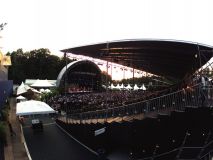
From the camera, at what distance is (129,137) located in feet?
48.2

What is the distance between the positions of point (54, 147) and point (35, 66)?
7510cm

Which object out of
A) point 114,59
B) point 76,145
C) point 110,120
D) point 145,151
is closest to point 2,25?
point 114,59

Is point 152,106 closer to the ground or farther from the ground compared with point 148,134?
farther from the ground

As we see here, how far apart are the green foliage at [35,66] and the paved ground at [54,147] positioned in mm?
67053

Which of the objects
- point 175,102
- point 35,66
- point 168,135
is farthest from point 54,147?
point 35,66

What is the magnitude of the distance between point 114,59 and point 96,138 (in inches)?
290

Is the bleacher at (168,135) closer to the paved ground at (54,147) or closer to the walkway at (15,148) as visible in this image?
the paved ground at (54,147)

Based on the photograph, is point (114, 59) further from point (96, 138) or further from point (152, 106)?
point (152, 106)

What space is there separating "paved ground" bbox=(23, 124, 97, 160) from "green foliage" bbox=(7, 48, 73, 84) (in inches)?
2640

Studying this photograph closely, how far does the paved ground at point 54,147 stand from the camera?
17.4m

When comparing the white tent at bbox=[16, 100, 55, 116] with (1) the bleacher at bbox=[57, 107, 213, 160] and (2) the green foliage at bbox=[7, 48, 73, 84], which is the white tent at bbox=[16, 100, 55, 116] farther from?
(2) the green foliage at bbox=[7, 48, 73, 84]

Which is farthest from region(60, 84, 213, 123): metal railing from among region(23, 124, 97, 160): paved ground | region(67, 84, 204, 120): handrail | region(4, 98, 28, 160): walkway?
region(4, 98, 28, 160): walkway

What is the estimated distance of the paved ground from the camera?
17.4 metres

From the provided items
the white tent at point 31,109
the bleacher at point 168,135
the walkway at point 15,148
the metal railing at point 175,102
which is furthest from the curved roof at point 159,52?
the walkway at point 15,148
